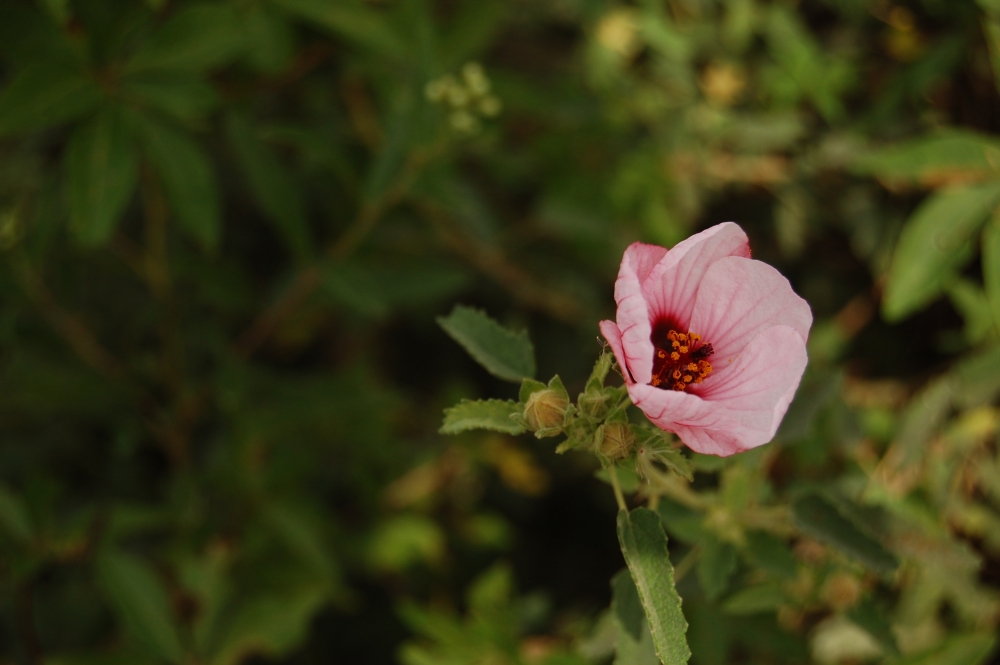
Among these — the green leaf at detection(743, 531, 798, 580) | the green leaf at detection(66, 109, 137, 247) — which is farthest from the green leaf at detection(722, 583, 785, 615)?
the green leaf at detection(66, 109, 137, 247)

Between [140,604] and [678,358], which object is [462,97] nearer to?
[678,358]

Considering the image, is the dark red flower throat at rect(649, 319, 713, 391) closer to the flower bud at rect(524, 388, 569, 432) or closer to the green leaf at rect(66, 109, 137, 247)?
the flower bud at rect(524, 388, 569, 432)

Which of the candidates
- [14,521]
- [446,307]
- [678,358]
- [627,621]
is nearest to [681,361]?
[678,358]

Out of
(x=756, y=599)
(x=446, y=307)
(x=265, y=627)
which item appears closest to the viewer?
(x=756, y=599)

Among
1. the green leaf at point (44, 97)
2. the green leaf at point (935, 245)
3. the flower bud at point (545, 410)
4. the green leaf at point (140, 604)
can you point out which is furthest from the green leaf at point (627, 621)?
the green leaf at point (44, 97)

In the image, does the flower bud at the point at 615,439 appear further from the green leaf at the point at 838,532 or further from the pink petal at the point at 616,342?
the green leaf at the point at 838,532

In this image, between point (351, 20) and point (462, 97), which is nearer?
point (462, 97)
